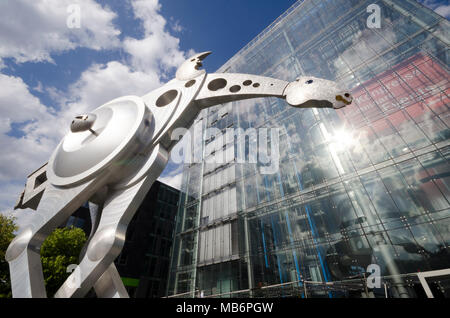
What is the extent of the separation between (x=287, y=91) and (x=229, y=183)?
47.2 ft

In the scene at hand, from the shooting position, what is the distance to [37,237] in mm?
2729

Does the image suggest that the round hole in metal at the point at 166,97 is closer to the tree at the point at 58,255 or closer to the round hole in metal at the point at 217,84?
the round hole in metal at the point at 217,84

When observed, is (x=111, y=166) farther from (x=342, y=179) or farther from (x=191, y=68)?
(x=342, y=179)

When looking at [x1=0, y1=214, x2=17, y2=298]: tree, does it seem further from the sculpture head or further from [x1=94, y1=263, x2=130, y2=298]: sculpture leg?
the sculpture head

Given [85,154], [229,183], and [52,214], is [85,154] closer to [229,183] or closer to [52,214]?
[52,214]

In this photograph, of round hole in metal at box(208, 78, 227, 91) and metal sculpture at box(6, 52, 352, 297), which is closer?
metal sculpture at box(6, 52, 352, 297)

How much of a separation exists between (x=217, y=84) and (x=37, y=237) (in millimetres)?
3232

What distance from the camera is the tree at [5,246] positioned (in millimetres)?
8508

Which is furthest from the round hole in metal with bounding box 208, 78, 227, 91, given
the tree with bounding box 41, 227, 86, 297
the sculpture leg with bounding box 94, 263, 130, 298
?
the tree with bounding box 41, 227, 86, 297

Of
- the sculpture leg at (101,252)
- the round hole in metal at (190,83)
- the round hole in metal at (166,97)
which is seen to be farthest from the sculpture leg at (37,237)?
the round hole in metal at (190,83)

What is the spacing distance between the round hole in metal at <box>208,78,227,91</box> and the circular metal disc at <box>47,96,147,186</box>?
1132 millimetres

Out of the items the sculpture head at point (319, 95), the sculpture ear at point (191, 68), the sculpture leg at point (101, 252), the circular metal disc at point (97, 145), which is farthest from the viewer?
the sculpture ear at point (191, 68)

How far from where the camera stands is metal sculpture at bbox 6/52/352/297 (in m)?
2.46

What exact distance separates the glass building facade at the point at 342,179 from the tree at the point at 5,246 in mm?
8578
